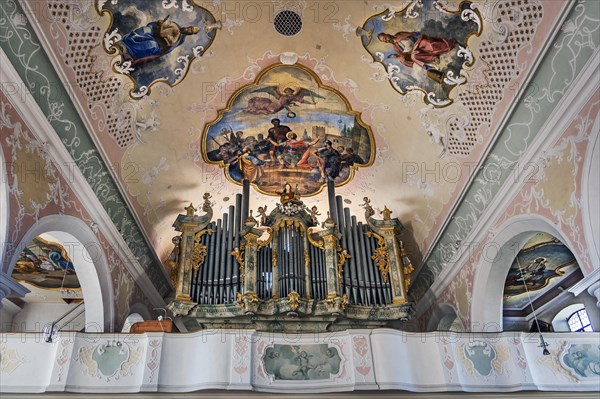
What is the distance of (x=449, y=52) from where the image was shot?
28.4ft

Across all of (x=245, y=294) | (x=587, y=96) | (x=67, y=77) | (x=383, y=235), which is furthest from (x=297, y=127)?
(x=587, y=96)

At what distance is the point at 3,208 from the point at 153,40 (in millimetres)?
3641

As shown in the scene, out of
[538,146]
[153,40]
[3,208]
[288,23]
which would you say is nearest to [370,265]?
[538,146]

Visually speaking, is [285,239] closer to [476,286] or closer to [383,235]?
[383,235]

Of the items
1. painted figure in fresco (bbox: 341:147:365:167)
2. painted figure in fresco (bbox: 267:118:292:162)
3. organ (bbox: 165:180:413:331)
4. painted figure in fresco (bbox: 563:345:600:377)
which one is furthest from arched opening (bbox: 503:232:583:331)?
painted figure in fresco (bbox: 267:118:292:162)

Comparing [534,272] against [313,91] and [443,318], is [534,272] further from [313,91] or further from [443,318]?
[313,91]

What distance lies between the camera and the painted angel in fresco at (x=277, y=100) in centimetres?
1067

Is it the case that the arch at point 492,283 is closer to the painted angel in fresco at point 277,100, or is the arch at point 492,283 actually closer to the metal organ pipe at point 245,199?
the painted angel in fresco at point 277,100

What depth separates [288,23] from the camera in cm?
940

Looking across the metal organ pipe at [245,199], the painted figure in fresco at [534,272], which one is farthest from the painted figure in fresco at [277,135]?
the painted figure in fresco at [534,272]

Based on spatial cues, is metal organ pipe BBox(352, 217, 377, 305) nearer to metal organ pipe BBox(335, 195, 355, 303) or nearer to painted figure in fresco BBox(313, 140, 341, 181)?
metal organ pipe BBox(335, 195, 355, 303)

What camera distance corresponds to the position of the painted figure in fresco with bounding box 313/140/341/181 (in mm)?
11727

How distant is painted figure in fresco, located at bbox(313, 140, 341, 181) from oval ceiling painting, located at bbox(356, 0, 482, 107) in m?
2.43

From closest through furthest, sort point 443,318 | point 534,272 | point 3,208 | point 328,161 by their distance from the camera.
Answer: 1. point 3,208
2. point 328,161
3. point 443,318
4. point 534,272
